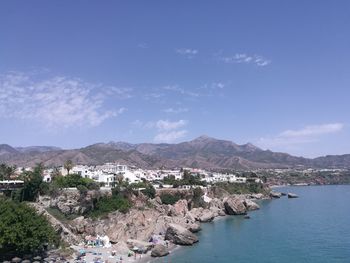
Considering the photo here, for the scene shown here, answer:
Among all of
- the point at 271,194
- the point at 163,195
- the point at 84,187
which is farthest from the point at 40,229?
the point at 271,194

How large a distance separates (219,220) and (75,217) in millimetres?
28047

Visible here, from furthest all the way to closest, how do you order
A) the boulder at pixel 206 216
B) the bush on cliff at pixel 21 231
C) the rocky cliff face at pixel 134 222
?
the boulder at pixel 206 216
the rocky cliff face at pixel 134 222
the bush on cliff at pixel 21 231

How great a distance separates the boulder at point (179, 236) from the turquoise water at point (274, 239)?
1.24 metres

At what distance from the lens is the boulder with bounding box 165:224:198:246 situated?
54031mm

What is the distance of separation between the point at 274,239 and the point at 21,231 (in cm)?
3330

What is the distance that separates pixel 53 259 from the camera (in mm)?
→ 43719

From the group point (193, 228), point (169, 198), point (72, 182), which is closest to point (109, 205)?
point (72, 182)

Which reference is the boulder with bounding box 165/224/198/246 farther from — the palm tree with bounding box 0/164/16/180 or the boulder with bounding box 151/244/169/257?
the palm tree with bounding box 0/164/16/180

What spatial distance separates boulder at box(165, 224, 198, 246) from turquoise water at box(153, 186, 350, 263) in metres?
1.24

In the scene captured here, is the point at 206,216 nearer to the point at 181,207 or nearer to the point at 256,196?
the point at 181,207

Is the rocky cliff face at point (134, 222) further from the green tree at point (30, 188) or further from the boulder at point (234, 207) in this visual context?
the boulder at point (234, 207)

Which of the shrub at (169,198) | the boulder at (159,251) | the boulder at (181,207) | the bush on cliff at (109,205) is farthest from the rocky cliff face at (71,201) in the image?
the boulder at (159,251)

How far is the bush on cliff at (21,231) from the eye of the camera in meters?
41.3

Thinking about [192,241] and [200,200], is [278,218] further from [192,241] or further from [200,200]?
[192,241]
